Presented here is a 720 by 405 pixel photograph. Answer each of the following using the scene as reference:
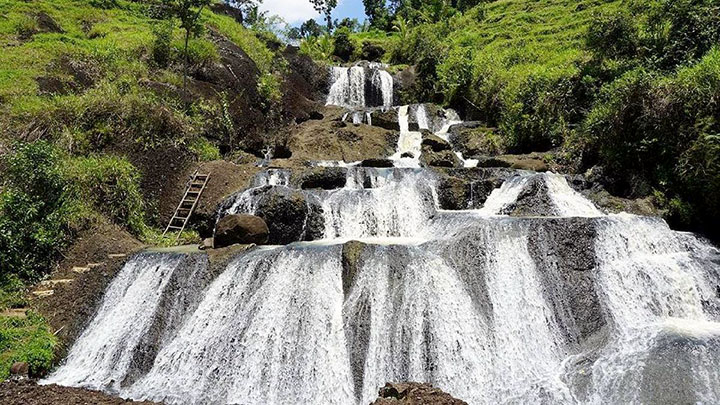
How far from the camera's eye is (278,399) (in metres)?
7.80

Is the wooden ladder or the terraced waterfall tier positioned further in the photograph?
the wooden ladder

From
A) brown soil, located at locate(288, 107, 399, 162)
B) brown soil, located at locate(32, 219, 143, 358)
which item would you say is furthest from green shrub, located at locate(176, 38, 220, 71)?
brown soil, located at locate(32, 219, 143, 358)

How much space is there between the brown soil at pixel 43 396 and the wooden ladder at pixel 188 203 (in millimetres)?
7302

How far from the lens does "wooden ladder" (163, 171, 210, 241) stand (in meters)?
14.5

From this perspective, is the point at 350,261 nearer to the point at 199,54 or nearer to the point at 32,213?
the point at 32,213

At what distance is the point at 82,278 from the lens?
10.7 m

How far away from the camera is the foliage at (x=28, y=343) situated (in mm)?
8359

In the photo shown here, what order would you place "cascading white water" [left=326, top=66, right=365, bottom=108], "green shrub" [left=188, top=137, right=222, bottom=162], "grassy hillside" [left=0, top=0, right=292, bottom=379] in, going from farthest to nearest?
1. "cascading white water" [left=326, top=66, right=365, bottom=108]
2. "green shrub" [left=188, top=137, right=222, bottom=162]
3. "grassy hillside" [left=0, top=0, right=292, bottom=379]

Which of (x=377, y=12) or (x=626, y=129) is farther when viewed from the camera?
(x=377, y=12)

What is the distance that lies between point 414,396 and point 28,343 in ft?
28.0

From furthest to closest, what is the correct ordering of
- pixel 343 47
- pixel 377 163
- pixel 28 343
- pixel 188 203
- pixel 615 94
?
pixel 343 47
pixel 377 163
pixel 188 203
pixel 615 94
pixel 28 343

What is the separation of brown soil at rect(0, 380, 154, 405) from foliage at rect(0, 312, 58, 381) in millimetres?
1547

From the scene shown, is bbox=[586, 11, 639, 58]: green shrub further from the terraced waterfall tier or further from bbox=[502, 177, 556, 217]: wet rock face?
the terraced waterfall tier

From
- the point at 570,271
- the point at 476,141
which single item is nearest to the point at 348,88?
the point at 476,141
